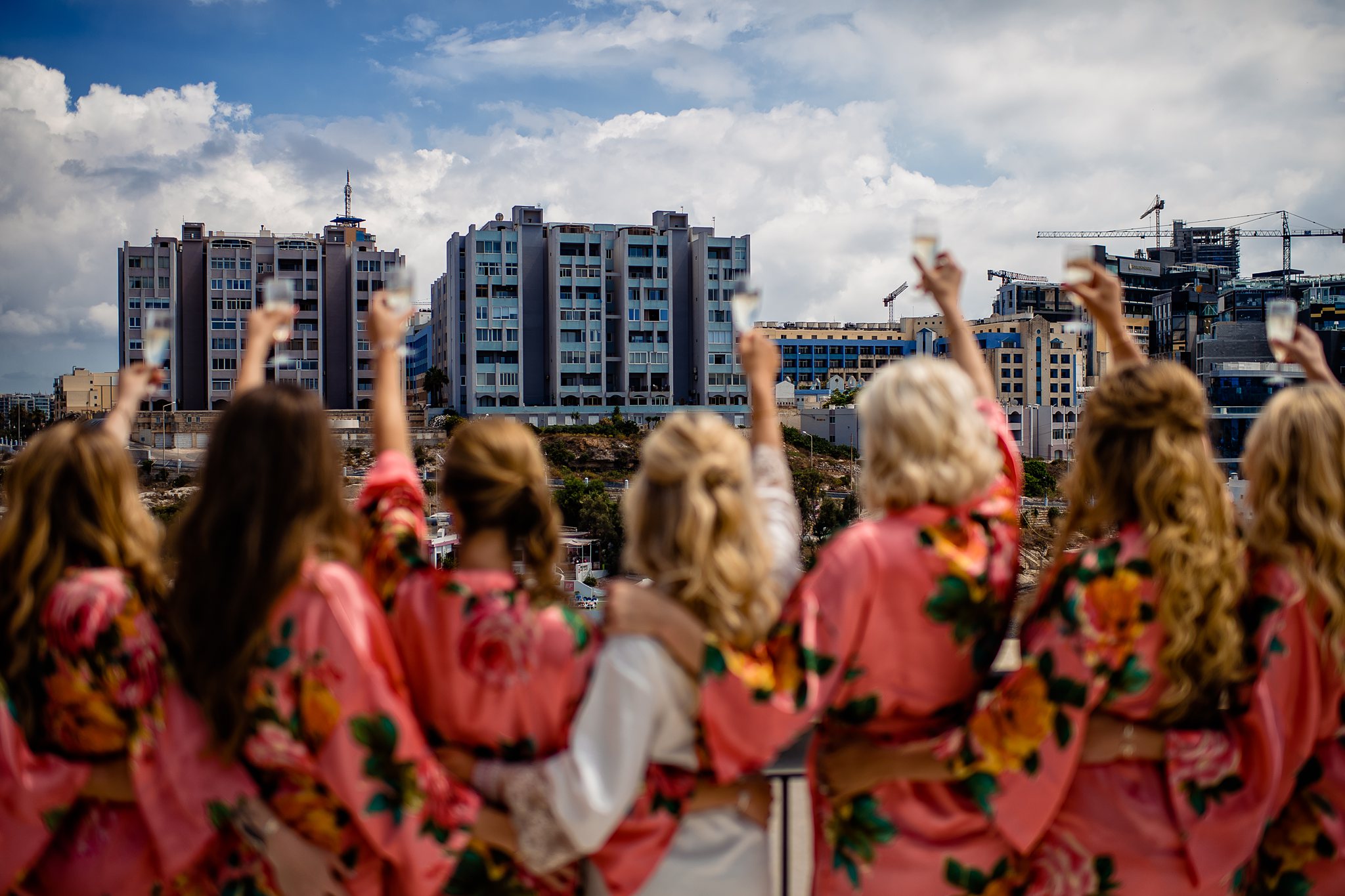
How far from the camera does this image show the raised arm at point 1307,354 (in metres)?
2.54

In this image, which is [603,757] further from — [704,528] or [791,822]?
[791,822]

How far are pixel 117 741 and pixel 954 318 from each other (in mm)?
2068

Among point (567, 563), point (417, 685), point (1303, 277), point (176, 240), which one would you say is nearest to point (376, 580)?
point (417, 685)

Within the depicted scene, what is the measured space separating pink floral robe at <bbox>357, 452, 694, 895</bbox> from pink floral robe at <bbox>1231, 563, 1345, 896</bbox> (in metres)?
1.20

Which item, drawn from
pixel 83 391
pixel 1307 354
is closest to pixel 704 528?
pixel 1307 354

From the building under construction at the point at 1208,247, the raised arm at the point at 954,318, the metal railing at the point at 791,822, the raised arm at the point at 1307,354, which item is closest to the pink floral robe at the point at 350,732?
the metal railing at the point at 791,822

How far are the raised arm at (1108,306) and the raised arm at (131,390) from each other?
7.38 ft

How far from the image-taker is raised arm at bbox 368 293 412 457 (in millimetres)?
2479

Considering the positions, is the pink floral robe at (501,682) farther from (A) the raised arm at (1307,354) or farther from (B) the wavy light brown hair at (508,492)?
(A) the raised arm at (1307,354)

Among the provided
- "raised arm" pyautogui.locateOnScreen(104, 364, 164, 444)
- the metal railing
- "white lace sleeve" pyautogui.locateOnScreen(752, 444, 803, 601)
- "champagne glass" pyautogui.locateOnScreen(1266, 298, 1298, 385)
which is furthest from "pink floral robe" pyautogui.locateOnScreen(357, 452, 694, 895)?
"champagne glass" pyautogui.locateOnScreen(1266, 298, 1298, 385)

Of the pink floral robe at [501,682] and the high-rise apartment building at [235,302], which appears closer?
the pink floral robe at [501,682]

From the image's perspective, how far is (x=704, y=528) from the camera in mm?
A: 1950

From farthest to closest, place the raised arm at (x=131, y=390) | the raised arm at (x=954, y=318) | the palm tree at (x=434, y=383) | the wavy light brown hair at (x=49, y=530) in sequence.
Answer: the palm tree at (x=434, y=383) < the raised arm at (x=954, y=318) < the raised arm at (x=131, y=390) < the wavy light brown hair at (x=49, y=530)

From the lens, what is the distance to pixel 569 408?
212 ft
